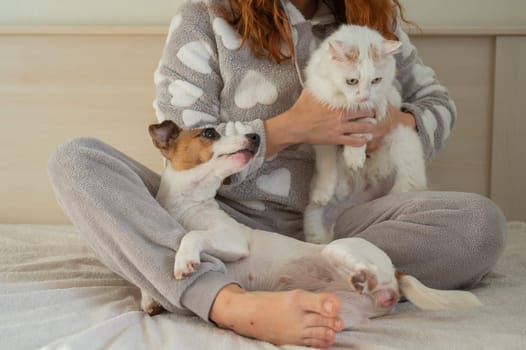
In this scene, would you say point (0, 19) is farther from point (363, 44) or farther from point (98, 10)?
point (363, 44)

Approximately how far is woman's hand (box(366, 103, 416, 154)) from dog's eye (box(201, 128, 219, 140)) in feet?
1.22

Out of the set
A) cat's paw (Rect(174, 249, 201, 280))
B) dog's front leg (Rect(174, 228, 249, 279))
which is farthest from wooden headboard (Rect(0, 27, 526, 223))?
cat's paw (Rect(174, 249, 201, 280))

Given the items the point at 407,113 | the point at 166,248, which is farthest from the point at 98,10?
the point at 166,248

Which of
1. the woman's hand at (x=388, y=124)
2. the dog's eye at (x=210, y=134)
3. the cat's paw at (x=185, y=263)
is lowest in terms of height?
the cat's paw at (x=185, y=263)

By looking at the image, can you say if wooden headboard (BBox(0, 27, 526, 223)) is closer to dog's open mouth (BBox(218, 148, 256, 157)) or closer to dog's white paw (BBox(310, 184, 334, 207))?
dog's white paw (BBox(310, 184, 334, 207))

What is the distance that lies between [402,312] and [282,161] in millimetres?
498

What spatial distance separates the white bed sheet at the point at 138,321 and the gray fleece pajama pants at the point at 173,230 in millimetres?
63

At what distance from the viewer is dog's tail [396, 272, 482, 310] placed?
121 centimetres

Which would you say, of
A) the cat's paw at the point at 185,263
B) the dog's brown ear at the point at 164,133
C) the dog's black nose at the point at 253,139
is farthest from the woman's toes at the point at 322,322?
the dog's brown ear at the point at 164,133

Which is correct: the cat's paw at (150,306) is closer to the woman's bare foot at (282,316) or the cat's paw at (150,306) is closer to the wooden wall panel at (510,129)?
the woman's bare foot at (282,316)

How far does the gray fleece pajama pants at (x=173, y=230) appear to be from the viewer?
1.18 meters

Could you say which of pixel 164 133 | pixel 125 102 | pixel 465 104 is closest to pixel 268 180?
pixel 164 133

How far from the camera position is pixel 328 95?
4.85ft

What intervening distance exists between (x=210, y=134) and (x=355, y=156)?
12.9 inches
